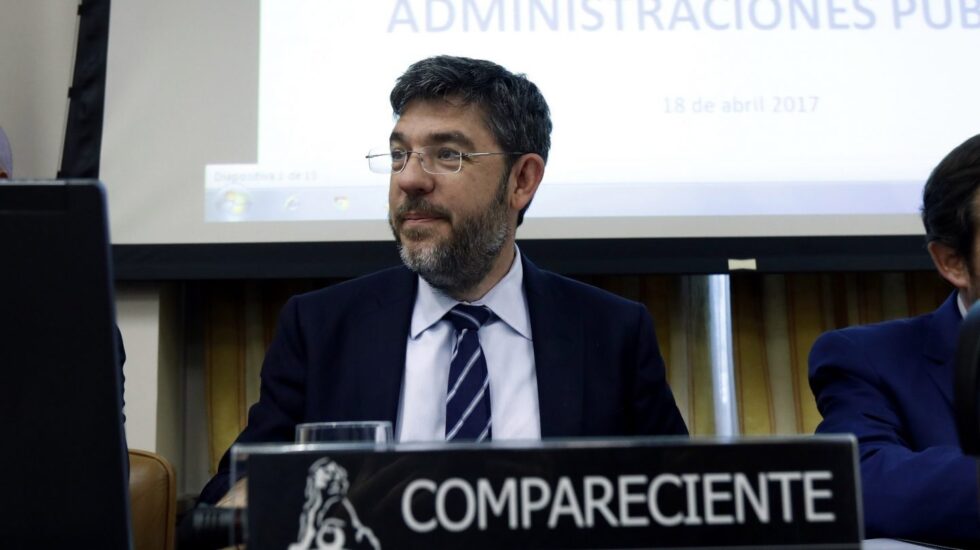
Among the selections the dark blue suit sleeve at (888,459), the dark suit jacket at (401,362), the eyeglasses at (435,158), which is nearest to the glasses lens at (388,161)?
the eyeglasses at (435,158)

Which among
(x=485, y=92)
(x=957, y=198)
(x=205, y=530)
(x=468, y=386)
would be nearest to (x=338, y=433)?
(x=205, y=530)

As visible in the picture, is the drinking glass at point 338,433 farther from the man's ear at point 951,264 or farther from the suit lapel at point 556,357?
the man's ear at point 951,264

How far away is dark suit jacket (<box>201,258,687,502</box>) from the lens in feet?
4.75

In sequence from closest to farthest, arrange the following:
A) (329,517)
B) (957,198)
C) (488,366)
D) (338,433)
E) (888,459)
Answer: (329,517)
(338,433)
(888,459)
(957,198)
(488,366)

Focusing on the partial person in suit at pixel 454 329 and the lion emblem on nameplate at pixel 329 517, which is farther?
the partial person in suit at pixel 454 329

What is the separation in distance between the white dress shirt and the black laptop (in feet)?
2.57

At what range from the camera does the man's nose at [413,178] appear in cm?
150

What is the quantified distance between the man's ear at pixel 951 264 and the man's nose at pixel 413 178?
2.48 feet

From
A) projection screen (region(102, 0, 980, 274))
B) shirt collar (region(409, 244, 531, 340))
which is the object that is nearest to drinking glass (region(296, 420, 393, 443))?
shirt collar (region(409, 244, 531, 340))

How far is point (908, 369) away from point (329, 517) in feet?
3.59

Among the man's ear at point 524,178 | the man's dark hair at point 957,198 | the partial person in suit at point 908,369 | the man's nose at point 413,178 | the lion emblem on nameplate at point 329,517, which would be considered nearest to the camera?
the lion emblem on nameplate at point 329,517

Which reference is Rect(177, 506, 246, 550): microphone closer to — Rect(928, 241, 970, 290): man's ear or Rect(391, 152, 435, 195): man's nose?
Rect(391, 152, 435, 195): man's nose

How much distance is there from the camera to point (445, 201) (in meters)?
1.54

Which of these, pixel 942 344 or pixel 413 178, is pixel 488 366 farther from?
pixel 942 344
